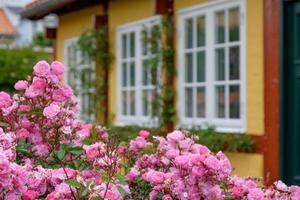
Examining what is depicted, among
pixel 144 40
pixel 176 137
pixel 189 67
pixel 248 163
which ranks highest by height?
pixel 144 40

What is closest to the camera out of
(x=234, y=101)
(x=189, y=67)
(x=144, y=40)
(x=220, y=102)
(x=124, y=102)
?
(x=234, y=101)

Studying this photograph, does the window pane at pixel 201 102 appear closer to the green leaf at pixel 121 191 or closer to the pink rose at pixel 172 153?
the pink rose at pixel 172 153

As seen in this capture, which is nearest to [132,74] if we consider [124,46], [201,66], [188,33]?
[124,46]

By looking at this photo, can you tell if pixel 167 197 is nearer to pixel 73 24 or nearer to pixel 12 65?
pixel 73 24

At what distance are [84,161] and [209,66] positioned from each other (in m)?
4.47

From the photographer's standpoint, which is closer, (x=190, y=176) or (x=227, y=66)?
(x=190, y=176)

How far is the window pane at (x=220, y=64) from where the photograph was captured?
782cm

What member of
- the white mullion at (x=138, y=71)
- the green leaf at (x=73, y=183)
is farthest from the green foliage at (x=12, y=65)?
the green leaf at (x=73, y=183)

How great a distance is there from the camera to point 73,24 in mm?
12234

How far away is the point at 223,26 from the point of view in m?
7.80

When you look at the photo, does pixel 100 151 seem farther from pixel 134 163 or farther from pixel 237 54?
pixel 237 54

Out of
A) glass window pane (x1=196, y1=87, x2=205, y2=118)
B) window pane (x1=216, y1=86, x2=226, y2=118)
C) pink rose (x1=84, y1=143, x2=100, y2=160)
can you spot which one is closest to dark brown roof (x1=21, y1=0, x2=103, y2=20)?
glass window pane (x1=196, y1=87, x2=205, y2=118)

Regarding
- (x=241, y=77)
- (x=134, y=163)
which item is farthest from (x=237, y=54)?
(x=134, y=163)

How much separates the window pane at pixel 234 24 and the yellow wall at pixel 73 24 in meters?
3.74
